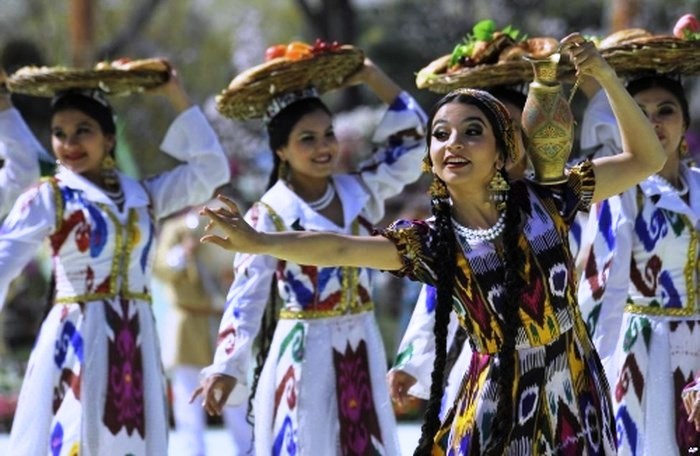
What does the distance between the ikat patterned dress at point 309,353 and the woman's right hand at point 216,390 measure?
0.03 meters

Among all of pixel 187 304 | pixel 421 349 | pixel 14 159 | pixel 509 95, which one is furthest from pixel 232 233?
pixel 187 304

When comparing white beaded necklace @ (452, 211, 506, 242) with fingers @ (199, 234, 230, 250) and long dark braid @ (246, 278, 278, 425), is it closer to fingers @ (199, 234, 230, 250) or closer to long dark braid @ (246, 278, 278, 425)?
fingers @ (199, 234, 230, 250)

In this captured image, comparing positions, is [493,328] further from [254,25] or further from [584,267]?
[254,25]

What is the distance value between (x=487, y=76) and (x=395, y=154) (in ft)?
2.95

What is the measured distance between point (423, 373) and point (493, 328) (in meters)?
1.39

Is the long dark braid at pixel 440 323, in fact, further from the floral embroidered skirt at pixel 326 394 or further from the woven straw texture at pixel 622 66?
the floral embroidered skirt at pixel 326 394

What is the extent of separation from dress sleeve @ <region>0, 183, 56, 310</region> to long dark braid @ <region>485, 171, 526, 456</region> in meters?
2.36

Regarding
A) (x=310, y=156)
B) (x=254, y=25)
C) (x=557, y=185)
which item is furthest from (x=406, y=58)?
(x=557, y=185)

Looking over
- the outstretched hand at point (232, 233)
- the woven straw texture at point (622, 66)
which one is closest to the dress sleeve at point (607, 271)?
the woven straw texture at point (622, 66)

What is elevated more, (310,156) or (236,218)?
(310,156)

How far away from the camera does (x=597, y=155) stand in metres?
6.66

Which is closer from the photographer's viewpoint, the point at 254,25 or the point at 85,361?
the point at 85,361

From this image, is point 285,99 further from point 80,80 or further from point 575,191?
point 575,191

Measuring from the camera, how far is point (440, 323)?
4961 mm
